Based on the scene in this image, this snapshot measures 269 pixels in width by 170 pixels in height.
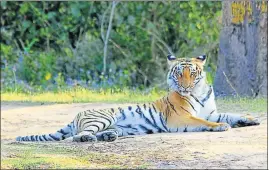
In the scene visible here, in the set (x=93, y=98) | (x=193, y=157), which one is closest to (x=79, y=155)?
(x=193, y=157)

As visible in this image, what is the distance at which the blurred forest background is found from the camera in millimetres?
19312

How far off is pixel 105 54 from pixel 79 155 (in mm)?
11487

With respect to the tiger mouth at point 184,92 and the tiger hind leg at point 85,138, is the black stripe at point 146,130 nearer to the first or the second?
the tiger mouth at point 184,92

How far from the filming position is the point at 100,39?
20125mm

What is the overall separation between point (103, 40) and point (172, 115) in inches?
399

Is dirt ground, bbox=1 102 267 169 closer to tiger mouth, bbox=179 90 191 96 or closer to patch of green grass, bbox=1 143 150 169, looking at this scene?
patch of green grass, bbox=1 143 150 169

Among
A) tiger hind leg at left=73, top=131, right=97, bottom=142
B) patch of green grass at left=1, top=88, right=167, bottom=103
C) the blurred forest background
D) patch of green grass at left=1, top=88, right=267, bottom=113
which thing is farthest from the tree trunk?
tiger hind leg at left=73, top=131, right=97, bottom=142

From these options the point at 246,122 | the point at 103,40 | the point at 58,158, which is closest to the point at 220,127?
the point at 246,122

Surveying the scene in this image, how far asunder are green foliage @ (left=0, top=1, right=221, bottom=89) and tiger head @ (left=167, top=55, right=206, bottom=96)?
8.62m

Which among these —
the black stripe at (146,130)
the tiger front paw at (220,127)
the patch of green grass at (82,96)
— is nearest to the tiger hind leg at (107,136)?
the black stripe at (146,130)

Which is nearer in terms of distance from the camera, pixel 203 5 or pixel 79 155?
pixel 79 155

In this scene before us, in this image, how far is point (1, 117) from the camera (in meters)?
12.3

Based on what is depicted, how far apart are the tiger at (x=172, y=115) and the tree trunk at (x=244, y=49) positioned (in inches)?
163

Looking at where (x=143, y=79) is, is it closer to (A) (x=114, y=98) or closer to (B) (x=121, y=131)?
(A) (x=114, y=98)
